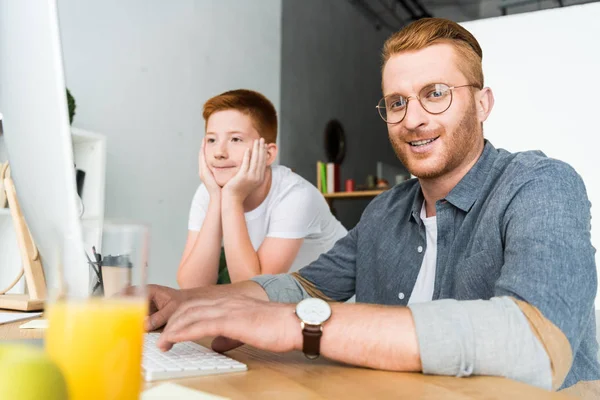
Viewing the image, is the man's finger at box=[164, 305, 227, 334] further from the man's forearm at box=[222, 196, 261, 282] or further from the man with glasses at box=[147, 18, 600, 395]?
the man's forearm at box=[222, 196, 261, 282]

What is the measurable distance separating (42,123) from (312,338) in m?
0.40

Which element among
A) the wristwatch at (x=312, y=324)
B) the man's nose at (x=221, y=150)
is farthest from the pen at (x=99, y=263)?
the man's nose at (x=221, y=150)

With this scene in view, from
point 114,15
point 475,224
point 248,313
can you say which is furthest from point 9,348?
point 114,15

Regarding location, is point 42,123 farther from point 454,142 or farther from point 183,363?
point 454,142

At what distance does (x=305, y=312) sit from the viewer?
68 cm

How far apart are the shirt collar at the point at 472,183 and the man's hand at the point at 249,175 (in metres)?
0.91

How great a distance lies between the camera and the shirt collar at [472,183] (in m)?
1.10

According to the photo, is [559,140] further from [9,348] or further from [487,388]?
[9,348]

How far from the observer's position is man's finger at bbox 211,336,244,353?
28.4 inches

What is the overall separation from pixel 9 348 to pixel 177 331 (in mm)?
384

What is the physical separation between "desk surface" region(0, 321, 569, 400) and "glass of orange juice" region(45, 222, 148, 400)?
19cm

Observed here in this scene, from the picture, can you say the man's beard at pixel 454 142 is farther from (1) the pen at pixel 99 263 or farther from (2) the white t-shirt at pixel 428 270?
(1) the pen at pixel 99 263

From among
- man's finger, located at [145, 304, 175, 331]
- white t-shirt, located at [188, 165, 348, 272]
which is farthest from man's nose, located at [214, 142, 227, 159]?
man's finger, located at [145, 304, 175, 331]

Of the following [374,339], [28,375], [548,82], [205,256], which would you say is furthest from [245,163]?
[28,375]
